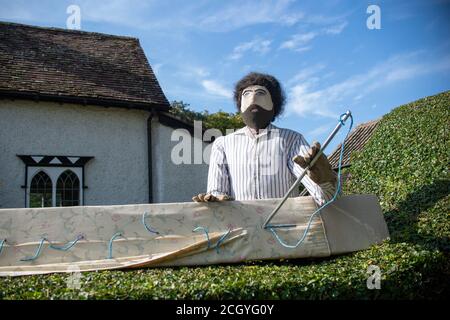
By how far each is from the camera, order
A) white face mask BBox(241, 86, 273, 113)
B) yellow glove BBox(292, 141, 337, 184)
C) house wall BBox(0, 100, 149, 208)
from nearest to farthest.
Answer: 1. yellow glove BBox(292, 141, 337, 184)
2. white face mask BBox(241, 86, 273, 113)
3. house wall BBox(0, 100, 149, 208)

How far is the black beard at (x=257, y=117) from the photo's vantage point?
440cm

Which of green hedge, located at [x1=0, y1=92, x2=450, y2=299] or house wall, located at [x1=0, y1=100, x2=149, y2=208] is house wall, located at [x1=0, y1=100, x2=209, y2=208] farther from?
green hedge, located at [x1=0, y1=92, x2=450, y2=299]

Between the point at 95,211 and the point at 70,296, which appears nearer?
the point at 70,296

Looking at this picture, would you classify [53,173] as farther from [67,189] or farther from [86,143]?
[86,143]

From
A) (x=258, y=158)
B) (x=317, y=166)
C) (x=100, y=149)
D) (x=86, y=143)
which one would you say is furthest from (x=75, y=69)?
(x=317, y=166)

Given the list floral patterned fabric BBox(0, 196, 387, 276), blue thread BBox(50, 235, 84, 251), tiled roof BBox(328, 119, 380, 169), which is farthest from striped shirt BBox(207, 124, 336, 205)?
tiled roof BBox(328, 119, 380, 169)

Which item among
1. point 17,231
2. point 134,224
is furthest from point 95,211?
point 17,231

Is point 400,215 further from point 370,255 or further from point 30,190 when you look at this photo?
point 30,190

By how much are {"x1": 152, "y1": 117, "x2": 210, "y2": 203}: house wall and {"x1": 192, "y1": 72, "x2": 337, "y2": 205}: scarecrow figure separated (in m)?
7.65

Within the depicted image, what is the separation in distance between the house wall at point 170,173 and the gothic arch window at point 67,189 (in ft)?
6.41

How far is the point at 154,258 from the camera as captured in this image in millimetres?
3479

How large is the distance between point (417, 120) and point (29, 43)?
10.4 metres

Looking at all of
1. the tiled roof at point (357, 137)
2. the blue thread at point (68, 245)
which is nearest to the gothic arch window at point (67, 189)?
the tiled roof at point (357, 137)

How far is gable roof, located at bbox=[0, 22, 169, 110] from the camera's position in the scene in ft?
36.7
